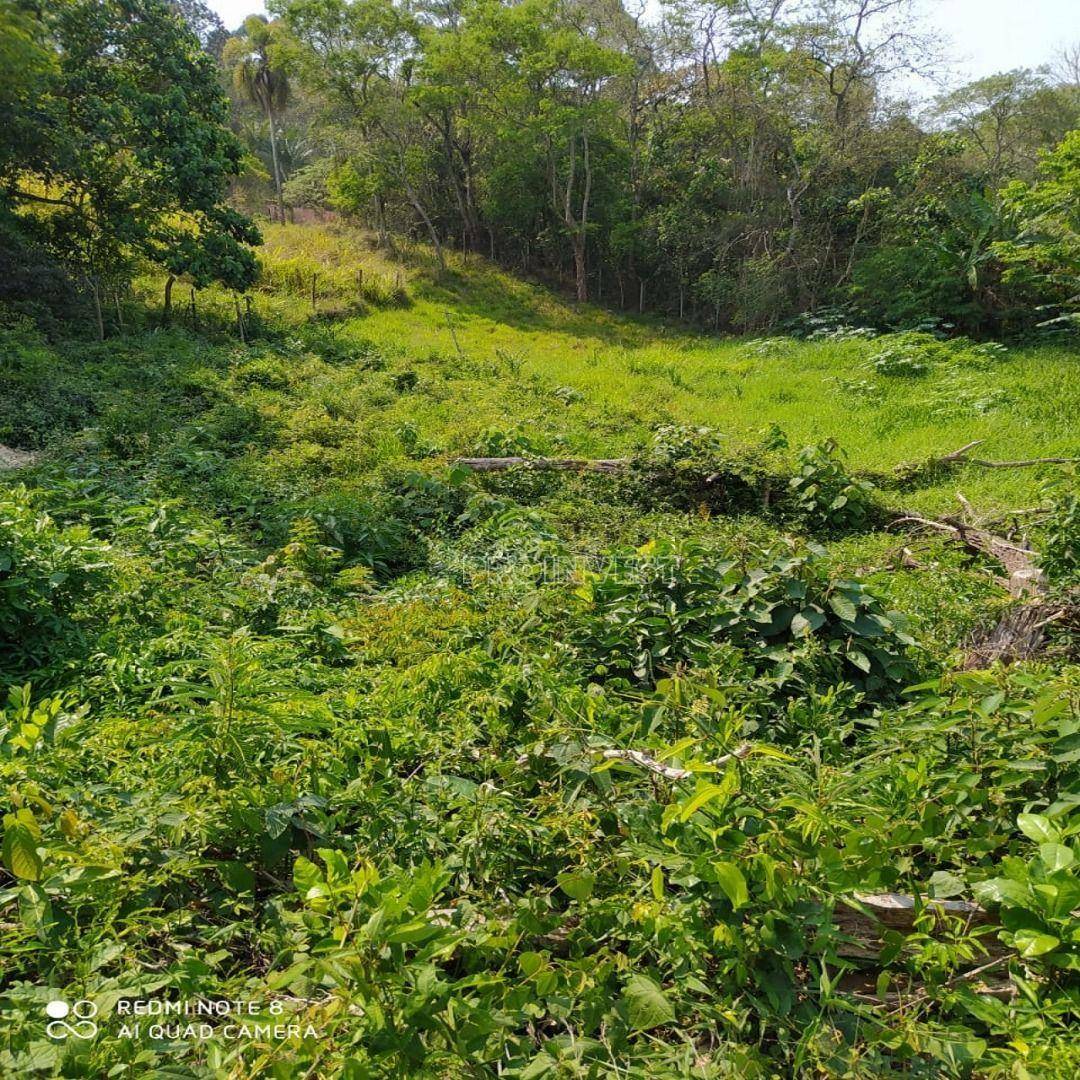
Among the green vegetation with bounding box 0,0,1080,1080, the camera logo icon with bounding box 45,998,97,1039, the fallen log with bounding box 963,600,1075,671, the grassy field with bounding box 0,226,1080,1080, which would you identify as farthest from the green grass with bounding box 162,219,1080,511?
the camera logo icon with bounding box 45,998,97,1039

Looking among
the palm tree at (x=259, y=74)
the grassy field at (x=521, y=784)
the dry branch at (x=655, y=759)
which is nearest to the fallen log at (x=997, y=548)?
the grassy field at (x=521, y=784)

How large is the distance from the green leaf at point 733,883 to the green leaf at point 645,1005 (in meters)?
0.27

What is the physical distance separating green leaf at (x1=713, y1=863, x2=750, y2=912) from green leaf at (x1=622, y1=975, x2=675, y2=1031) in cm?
27

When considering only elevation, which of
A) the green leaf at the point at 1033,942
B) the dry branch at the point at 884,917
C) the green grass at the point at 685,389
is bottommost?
the dry branch at the point at 884,917

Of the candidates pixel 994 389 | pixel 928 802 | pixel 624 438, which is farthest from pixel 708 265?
pixel 928 802

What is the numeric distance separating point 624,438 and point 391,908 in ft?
27.5

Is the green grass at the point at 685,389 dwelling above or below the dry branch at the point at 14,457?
above

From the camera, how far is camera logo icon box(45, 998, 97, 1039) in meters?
1.43

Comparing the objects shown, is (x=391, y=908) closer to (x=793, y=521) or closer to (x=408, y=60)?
(x=793, y=521)

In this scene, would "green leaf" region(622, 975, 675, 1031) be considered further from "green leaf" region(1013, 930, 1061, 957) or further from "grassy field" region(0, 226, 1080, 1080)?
"green leaf" region(1013, 930, 1061, 957)

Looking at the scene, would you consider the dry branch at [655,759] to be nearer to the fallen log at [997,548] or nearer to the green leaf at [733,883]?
the green leaf at [733,883]

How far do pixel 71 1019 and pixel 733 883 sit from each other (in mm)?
1486

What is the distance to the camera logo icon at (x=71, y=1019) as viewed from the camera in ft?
4.68

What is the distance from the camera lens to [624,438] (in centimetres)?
943
